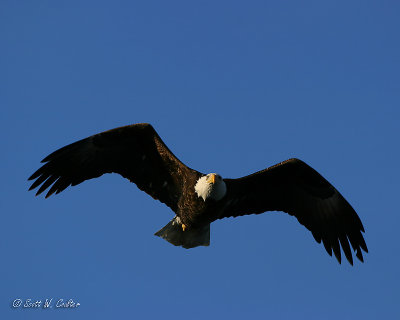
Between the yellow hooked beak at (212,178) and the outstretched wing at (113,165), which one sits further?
the outstretched wing at (113,165)

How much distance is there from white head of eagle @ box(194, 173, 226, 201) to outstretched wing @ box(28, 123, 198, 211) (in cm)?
62

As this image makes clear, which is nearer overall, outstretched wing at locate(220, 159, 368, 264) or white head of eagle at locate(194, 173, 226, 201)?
white head of eagle at locate(194, 173, 226, 201)

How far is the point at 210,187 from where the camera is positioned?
802 cm

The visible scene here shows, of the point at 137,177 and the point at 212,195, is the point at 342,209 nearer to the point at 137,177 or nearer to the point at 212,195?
the point at 212,195

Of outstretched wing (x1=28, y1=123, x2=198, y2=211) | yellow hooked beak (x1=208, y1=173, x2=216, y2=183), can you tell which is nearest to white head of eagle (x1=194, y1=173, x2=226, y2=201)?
yellow hooked beak (x1=208, y1=173, x2=216, y2=183)

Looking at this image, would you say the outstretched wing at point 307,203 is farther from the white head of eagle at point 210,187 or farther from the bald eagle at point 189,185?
the white head of eagle at point 210,187

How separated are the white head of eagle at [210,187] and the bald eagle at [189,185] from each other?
17 cm

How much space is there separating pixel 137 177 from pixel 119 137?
63 centimetres

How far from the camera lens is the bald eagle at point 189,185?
8.61 meters

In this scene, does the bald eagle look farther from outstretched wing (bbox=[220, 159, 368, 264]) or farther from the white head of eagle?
the white head of eagle

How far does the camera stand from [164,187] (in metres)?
8.84

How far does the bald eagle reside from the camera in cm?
861

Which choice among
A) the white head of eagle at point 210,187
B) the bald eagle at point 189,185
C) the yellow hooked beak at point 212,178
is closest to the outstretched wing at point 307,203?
the bald eagle at point 189,185

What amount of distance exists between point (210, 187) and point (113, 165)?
1615mm
